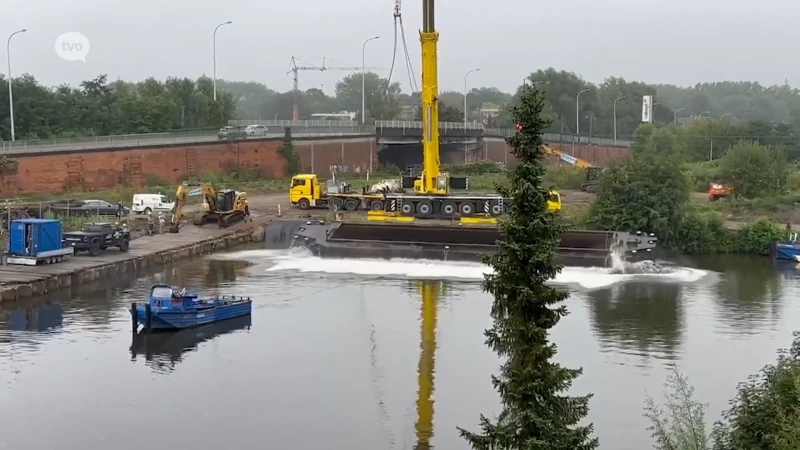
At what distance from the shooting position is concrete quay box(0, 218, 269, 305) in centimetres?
2525

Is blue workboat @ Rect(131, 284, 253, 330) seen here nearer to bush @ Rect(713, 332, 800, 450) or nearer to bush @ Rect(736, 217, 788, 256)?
bush @ Rect(713, 332, 800, 450)

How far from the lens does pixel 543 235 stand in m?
9.07

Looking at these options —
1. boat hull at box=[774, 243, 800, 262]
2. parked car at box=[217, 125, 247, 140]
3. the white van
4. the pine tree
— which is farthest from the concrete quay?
boat hull at box=[774, 243, 800, 262]

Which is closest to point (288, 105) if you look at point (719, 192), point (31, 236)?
point (719, 192)

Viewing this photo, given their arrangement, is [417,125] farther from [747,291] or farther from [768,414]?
[768,414]

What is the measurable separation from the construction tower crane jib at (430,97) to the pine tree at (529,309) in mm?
26913

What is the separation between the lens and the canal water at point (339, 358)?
50.9ft

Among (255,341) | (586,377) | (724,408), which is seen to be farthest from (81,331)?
(724,408)

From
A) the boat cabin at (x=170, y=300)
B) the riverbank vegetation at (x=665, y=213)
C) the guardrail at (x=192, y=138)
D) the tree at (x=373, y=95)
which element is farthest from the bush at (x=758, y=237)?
the tree at (x=373, y=95)

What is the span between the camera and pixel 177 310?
2158 centimetres

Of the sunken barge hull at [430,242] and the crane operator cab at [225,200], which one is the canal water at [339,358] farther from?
the crane operator cab at [225,200]

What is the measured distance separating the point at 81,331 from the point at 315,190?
22.2m

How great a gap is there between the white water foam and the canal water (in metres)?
0.17

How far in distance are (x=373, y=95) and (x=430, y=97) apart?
254ft
